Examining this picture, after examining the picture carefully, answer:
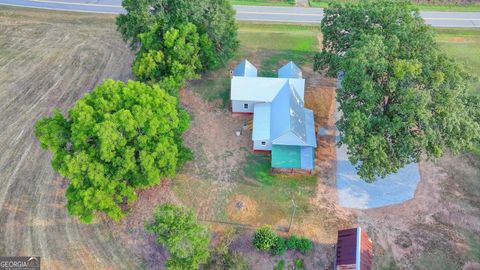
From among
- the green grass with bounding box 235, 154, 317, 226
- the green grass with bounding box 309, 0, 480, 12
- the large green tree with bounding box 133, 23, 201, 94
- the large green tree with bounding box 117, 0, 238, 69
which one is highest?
the green grass with bounding box 309, 0, 480, 12

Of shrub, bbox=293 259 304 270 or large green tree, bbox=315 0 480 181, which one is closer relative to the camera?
shrub, bbox=293 259 304 270

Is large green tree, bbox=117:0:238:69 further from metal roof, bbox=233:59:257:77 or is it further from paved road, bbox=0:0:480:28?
paved road, bbox=0:0:480:28

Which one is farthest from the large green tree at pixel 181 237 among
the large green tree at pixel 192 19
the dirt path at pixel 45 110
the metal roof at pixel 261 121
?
the large green tree at pixel 192 19

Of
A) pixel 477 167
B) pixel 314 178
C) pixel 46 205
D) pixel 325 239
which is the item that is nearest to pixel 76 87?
pixel 46 205

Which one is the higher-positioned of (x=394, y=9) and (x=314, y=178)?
(x=394, y=9)

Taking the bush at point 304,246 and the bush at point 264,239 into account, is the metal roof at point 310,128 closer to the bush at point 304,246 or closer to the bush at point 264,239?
the bush at point 304,246

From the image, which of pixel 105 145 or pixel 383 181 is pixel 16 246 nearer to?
pixel 105 145

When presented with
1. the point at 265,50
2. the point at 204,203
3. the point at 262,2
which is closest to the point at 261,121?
the point at 204,203

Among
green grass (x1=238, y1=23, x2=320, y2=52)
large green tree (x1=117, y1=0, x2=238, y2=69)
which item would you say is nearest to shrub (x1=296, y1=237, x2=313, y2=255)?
large green tree (x1=117, y1=0, x2=238, y2=69)
